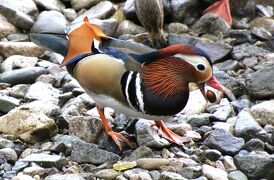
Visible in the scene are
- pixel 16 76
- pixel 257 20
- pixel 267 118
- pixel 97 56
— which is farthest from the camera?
pixel 257 20

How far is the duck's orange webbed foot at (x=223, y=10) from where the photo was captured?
8.19 metres

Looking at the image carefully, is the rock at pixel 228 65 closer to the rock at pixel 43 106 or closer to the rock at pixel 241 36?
the rock at pixel 241 36

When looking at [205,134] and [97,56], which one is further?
[205,134]

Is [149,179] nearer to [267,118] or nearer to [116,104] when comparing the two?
[116,104]

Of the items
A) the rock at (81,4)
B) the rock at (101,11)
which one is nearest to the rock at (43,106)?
the rock at (101,11)

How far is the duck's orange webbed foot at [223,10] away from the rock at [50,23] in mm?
1830

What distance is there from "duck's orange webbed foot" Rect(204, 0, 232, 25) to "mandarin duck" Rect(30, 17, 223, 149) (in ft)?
12.5

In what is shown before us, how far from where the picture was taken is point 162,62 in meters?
4.21

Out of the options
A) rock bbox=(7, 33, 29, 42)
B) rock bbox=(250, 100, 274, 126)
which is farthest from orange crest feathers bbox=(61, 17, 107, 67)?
rock bbox=(7, 33, 29, 42)

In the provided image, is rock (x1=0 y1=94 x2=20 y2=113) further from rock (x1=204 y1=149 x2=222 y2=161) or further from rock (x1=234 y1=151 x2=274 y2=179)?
rock (x1=234 y1=151 x2=274 y2=179)

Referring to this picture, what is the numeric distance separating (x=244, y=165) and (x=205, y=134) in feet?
2.37

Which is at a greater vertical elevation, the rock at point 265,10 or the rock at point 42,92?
the rock at point 42,92

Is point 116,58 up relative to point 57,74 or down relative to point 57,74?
up

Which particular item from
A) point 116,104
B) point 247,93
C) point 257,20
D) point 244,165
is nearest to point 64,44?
point 116,104
